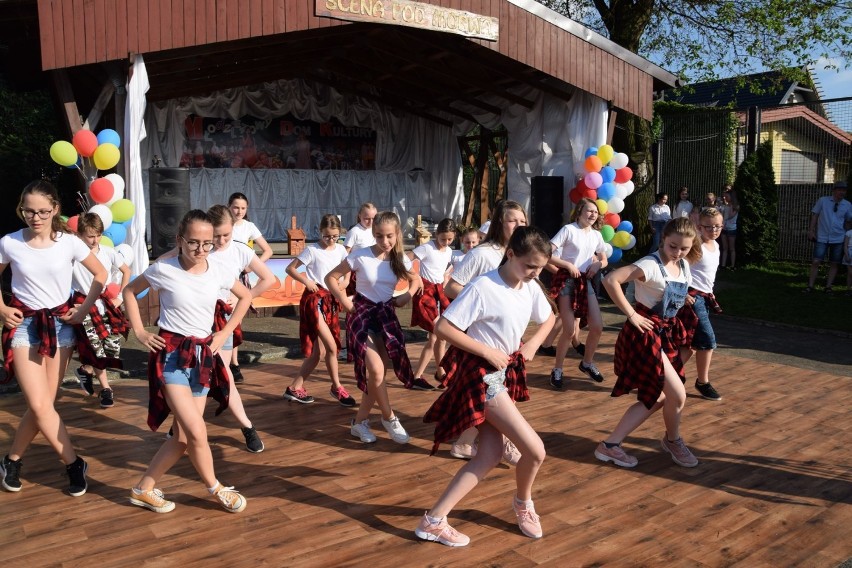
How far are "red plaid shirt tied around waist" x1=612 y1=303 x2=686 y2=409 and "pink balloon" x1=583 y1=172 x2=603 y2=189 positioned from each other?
693 centimetres

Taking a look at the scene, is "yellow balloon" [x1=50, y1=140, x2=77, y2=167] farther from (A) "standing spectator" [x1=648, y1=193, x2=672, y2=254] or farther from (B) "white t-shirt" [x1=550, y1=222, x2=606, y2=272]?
(A) "standing spectator" [x1=648, y1=193, x2=672, y2=254]

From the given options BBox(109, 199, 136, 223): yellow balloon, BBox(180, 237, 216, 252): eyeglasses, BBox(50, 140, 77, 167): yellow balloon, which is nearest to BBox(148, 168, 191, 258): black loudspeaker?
BBox(109, 199, 136, 223): yellow balloon

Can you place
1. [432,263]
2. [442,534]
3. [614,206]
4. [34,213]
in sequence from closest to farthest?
[442,534]
[34,213]
[432,263]
[614,206]

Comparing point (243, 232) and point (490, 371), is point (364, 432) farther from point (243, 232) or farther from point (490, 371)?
point (243, 232)

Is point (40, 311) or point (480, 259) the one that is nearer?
point (40, 311)

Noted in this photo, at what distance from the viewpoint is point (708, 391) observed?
6.28m

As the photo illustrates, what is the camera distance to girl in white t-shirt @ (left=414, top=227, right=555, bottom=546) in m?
3.44

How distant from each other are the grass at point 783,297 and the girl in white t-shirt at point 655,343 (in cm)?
583

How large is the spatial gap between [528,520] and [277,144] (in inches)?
643

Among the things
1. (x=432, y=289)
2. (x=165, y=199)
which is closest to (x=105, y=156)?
(x=165, y=199)

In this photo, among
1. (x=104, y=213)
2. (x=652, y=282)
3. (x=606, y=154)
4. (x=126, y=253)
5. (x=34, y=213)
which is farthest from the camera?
(x=606, y=154)

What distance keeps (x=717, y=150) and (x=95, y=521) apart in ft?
54.9

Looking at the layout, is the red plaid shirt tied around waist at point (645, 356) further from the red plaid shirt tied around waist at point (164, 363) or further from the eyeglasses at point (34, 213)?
the eyeglasses at point (34, 213)

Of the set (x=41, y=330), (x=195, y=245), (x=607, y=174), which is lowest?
(x=41, y=330)
